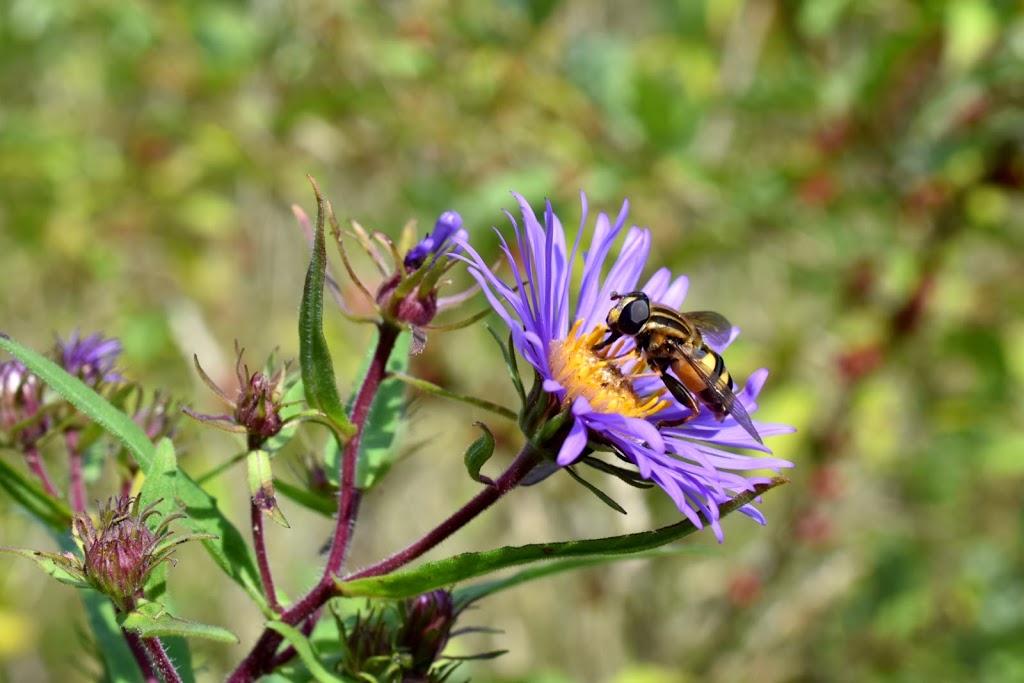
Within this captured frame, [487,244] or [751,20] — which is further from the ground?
[751,20]

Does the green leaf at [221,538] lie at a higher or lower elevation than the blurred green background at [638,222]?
lower

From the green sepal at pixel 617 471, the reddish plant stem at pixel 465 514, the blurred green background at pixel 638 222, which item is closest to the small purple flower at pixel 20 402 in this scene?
the reddish plant stem at pixel 465 514

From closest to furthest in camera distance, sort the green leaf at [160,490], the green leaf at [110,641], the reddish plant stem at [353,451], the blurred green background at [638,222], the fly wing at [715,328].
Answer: the green leaf at [160,490] < the reddish plant stem at [353,451] < the green leaf at [110,641] < the fly wing at [715,328] < the blurred green background at [638,222]

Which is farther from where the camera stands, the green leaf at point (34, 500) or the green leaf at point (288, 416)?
the green leaf at point (34, 500)

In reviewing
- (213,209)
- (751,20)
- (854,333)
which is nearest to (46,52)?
(213,209)

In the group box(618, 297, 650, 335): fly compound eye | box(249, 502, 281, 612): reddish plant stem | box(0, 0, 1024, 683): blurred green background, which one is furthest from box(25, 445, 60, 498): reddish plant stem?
box(0, 0, 1024, 683): blurred green background

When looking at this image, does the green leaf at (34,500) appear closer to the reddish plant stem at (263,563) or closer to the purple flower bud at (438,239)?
the reddish plant stem at (263,563)

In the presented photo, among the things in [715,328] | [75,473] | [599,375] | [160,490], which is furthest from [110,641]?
[715,328]

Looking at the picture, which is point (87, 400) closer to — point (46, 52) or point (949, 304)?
point (949, 304)

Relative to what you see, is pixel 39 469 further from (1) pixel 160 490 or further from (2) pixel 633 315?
(2) pixel 633 315
